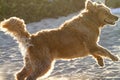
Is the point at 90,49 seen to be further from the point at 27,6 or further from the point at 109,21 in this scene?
the point at 27,6

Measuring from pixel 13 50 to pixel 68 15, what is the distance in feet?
27.2

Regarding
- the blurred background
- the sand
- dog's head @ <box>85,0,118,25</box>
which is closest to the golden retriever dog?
dog's head @ <box>85,0,118,25</box>

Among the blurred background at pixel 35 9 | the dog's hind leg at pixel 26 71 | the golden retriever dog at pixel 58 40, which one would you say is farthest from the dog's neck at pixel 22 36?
the blurred background at pixel 35 9

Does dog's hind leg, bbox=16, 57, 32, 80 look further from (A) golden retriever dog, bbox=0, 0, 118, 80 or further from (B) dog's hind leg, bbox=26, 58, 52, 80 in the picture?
(B) dog's hind leg, bbox=26, 58, 52, 80

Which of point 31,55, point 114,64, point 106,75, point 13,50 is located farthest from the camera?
point 13,50

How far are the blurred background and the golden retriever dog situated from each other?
10.2 metres

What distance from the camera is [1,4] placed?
785 inches

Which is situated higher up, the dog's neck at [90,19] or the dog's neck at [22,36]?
the dog's neck at [90,19]

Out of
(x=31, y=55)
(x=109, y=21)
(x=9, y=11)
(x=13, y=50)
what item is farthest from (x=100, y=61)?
(x=9, y=11)

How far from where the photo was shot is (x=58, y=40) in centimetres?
842

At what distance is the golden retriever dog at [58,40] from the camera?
320 inches

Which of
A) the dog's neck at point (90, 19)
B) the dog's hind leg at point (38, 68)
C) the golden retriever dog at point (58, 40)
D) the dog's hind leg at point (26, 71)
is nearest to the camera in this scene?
the dog's hind leg at point (38, 68)

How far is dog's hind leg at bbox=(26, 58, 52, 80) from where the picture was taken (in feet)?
26.3

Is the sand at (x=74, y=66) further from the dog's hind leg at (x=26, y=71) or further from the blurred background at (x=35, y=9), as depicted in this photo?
the blurred background at (x=35, y=9)
